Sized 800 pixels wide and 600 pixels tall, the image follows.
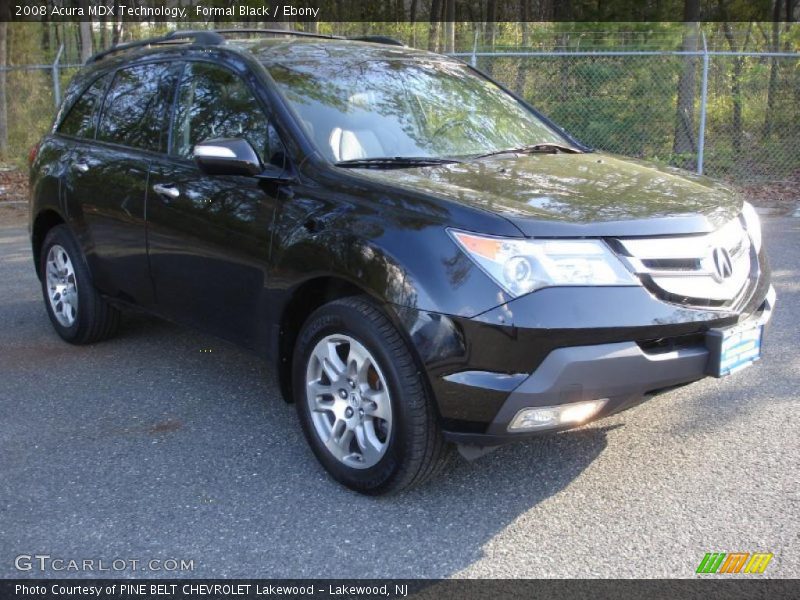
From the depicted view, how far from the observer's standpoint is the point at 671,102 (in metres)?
13.0

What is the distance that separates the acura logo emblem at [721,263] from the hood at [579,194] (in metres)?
0.10

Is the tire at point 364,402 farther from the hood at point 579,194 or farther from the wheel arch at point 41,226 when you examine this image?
the wheel arch at point 41,226

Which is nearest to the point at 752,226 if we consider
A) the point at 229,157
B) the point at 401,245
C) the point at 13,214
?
the point at 401,245

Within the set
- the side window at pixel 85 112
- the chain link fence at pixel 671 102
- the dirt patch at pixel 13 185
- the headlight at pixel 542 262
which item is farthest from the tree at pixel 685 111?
the headlight at pixel 542 262

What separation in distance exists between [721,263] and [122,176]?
10.4ft

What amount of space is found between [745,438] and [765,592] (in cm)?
127

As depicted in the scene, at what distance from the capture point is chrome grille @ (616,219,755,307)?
119 inches

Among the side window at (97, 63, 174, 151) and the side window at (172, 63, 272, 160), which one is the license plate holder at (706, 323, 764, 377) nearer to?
the side window at (172, 63, 272, 160)

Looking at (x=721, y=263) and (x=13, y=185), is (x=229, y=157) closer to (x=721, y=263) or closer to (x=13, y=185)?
Answer: (x=721, y=263)

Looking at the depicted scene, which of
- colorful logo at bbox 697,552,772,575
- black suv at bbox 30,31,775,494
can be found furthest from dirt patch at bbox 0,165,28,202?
colorful logo at bbox 697,552,772,575

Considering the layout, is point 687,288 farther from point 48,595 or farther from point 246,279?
point 48,595

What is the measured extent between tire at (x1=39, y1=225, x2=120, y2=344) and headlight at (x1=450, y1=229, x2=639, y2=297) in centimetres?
312

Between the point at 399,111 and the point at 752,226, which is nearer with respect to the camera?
the point at 752,226

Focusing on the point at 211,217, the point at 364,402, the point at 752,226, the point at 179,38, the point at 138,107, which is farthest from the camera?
the point at 179,38
